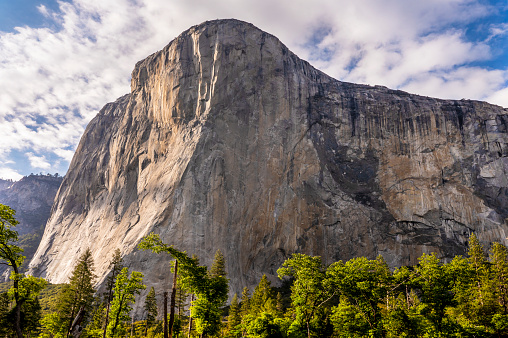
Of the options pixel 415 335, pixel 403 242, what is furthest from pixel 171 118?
pixel 415 335

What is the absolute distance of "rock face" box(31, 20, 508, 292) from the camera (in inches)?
2785

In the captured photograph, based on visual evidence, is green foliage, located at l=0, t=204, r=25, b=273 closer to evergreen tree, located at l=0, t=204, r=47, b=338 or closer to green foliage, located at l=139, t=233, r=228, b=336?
evergreen tree, located at l=0, t=204, r=47, b=338

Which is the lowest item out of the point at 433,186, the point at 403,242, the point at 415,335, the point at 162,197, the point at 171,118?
the point at 415,335

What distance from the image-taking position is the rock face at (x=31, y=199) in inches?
6386

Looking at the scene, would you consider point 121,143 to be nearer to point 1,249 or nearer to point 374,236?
point 374,236

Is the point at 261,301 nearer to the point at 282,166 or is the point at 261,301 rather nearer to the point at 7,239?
the point at 7,239

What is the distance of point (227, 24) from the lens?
84.6 meters

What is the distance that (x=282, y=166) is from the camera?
79.1 metres

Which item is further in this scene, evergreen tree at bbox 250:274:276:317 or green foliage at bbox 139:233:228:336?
evergreen tree at bbox 250:274:276:317

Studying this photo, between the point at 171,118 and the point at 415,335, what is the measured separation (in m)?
71.1

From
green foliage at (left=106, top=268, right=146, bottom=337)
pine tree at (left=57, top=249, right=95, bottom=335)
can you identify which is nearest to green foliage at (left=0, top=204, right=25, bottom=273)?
green foliage at (left=106, top=268, right=146, bottom=337)

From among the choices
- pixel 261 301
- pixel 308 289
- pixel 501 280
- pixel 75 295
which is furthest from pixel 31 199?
pixel 501 280

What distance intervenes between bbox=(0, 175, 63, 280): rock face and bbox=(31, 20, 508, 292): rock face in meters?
81.0

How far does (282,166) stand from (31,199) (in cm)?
15754
